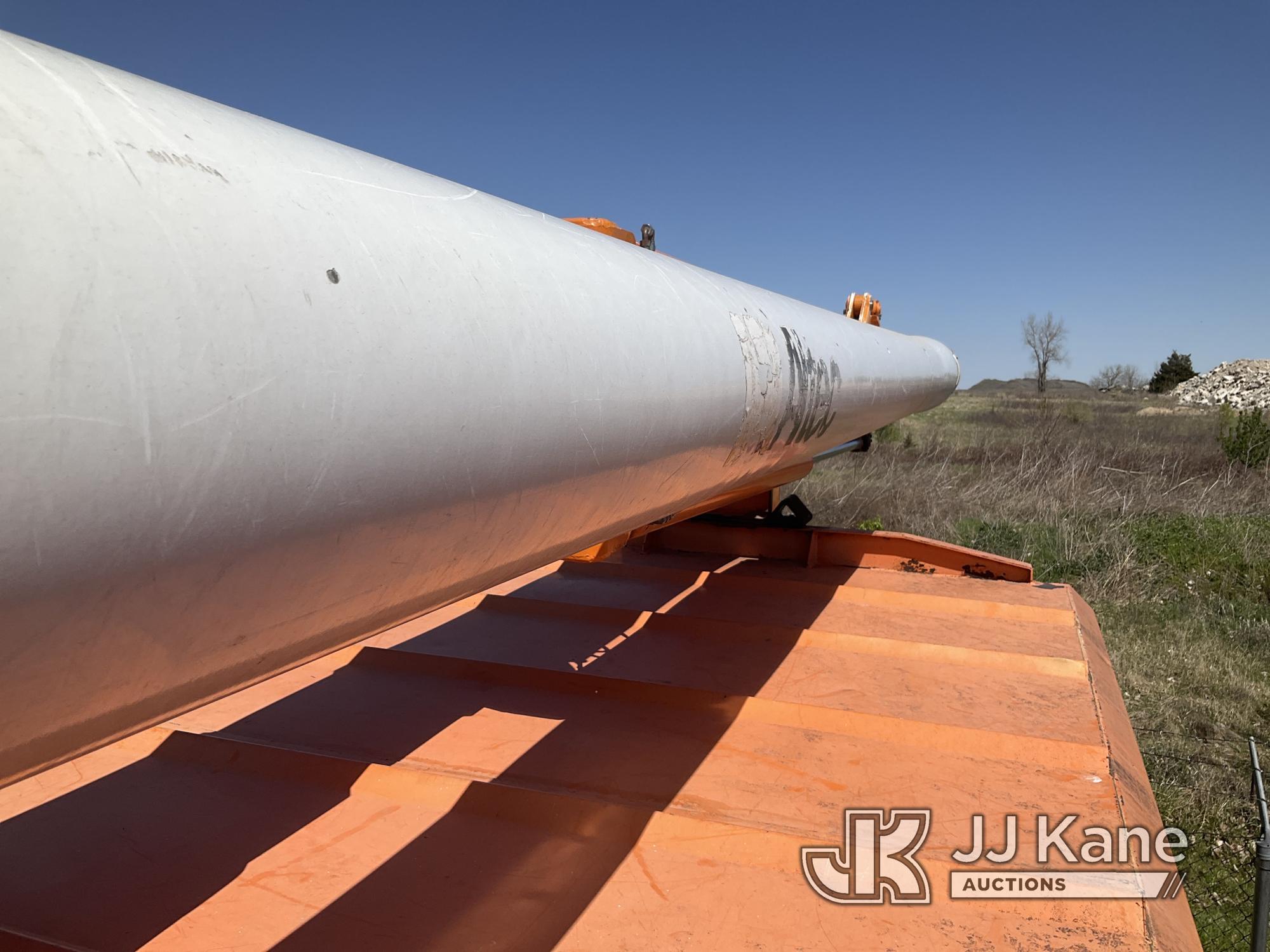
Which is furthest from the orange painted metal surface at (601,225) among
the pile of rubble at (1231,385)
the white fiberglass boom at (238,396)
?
the pile of rubble at (1231,385)

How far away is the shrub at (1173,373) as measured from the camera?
36250mm

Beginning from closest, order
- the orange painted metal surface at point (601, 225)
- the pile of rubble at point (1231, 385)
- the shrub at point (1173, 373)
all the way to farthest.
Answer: the orange painted metal surface at point (601, 225)
the pile of rubble at point (1231, 385)
the shrub at point (1173, 373)

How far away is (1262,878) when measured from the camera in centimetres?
193

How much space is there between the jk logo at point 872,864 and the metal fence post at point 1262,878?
3.03 feet

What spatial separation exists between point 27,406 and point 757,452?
4.18 feet

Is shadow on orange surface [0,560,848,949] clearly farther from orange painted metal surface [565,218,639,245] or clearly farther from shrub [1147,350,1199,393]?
shrub [1147,350,1199,393]

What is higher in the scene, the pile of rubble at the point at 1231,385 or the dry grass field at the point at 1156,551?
the pile of rubble at the point at 1231,385

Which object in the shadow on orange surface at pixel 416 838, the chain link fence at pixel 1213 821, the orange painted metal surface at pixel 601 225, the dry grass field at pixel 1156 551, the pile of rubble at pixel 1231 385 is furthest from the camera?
the pile of rubble at pixel 1231 385

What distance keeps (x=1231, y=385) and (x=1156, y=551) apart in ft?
93.9

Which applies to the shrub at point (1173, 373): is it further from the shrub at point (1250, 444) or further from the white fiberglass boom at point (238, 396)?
the white fiberglass boom at point (238, 396)

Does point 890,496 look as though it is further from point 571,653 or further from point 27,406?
point 27,406

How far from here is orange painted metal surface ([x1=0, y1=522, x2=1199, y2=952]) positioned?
1.31m

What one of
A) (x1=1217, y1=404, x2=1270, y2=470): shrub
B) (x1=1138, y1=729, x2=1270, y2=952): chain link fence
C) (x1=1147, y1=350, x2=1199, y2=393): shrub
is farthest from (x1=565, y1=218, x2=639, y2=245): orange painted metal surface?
(x1=1147, y1=350, x2=1199, y2=393): shrub

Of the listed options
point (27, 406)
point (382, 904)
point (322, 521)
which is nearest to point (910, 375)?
point (382, 904)
